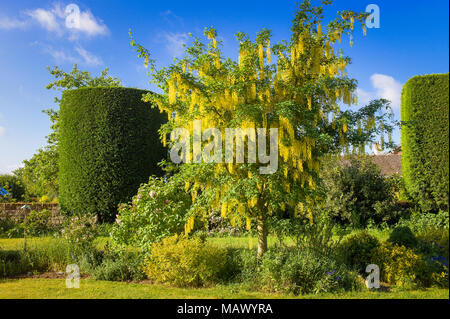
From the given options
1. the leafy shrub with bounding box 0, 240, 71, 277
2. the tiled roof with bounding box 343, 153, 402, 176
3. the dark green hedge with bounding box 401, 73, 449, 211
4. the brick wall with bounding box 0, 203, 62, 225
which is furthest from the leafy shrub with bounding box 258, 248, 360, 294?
the tiled roof with bounding box 343, 153, 402, 176

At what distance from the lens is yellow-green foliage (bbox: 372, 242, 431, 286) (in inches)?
199

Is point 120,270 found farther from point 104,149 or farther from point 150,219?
point 104,149

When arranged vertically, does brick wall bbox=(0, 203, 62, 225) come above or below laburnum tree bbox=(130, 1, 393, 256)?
below

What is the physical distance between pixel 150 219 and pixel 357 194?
6317 mm

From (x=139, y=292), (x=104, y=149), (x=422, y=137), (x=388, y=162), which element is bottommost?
(x=139, y=292)

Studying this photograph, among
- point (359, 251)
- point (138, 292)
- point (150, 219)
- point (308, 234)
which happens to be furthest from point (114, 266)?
point (359, 251)

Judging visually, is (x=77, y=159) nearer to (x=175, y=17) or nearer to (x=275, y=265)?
(x=175, y=17)

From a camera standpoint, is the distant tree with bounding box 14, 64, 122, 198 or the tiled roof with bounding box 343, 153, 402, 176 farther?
the tiled roof with bounding box 343, 153, 402, 176

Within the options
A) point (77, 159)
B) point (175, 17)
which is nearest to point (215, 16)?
point (175, 17)

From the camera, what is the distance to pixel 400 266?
511cm

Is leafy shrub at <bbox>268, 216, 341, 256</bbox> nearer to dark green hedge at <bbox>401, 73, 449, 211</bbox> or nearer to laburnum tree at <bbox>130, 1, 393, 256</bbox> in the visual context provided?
laburnum tree at <bbox>130, 1, 393, 256</bbox>

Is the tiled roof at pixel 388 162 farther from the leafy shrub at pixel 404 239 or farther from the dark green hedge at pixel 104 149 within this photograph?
the leafy shrub at pixel 404 239

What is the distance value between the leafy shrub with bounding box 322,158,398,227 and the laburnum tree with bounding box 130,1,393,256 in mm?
4510

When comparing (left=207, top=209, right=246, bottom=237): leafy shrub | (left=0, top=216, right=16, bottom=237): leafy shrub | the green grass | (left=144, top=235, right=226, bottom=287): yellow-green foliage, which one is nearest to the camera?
the green grass
